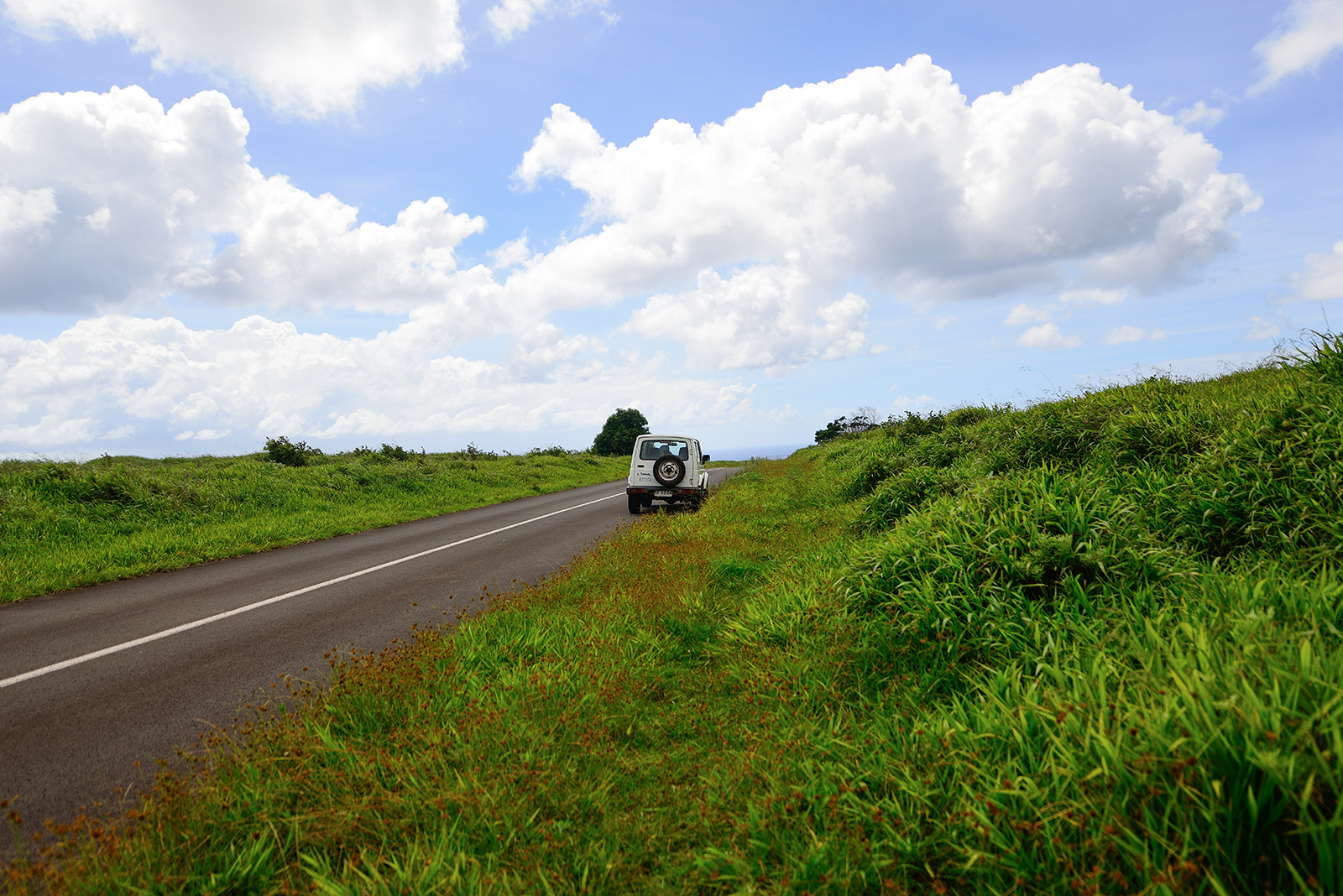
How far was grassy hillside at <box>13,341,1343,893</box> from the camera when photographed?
2.25 m

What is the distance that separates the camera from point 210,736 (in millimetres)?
4012

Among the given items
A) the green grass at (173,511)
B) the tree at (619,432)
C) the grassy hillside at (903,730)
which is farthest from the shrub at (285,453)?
the tree at (619,432)

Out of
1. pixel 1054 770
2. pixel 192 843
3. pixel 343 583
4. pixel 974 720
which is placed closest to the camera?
pixel 1054 770

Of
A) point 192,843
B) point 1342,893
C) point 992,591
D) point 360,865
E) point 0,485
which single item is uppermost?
point 0,485

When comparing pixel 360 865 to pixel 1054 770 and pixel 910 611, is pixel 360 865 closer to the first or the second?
pixel 1054 770

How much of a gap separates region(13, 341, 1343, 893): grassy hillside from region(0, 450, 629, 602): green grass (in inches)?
335

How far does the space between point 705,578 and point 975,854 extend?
17.5ft

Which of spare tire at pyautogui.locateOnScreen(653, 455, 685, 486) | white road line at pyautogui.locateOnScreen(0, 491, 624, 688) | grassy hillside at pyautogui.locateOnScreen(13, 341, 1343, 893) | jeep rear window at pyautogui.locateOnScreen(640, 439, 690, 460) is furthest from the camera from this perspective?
jeep rear window at pyautogui.locateOnScreen(640, 439, 690, 460)

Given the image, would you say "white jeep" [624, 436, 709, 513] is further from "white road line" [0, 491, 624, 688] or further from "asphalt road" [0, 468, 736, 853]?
"white road line" [0, 491, 624, 688]

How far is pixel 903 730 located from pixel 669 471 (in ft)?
40.0

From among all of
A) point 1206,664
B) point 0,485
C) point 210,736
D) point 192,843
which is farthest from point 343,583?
point 0,485

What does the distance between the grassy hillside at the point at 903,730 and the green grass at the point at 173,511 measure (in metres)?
8.51

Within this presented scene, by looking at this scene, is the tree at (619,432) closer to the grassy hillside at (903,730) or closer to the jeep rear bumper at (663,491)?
the jeep rear bumper at (663,491)

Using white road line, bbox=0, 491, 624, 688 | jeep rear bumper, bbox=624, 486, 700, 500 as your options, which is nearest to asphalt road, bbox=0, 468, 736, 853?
white road line, bbox=0, 491, 624, 688
